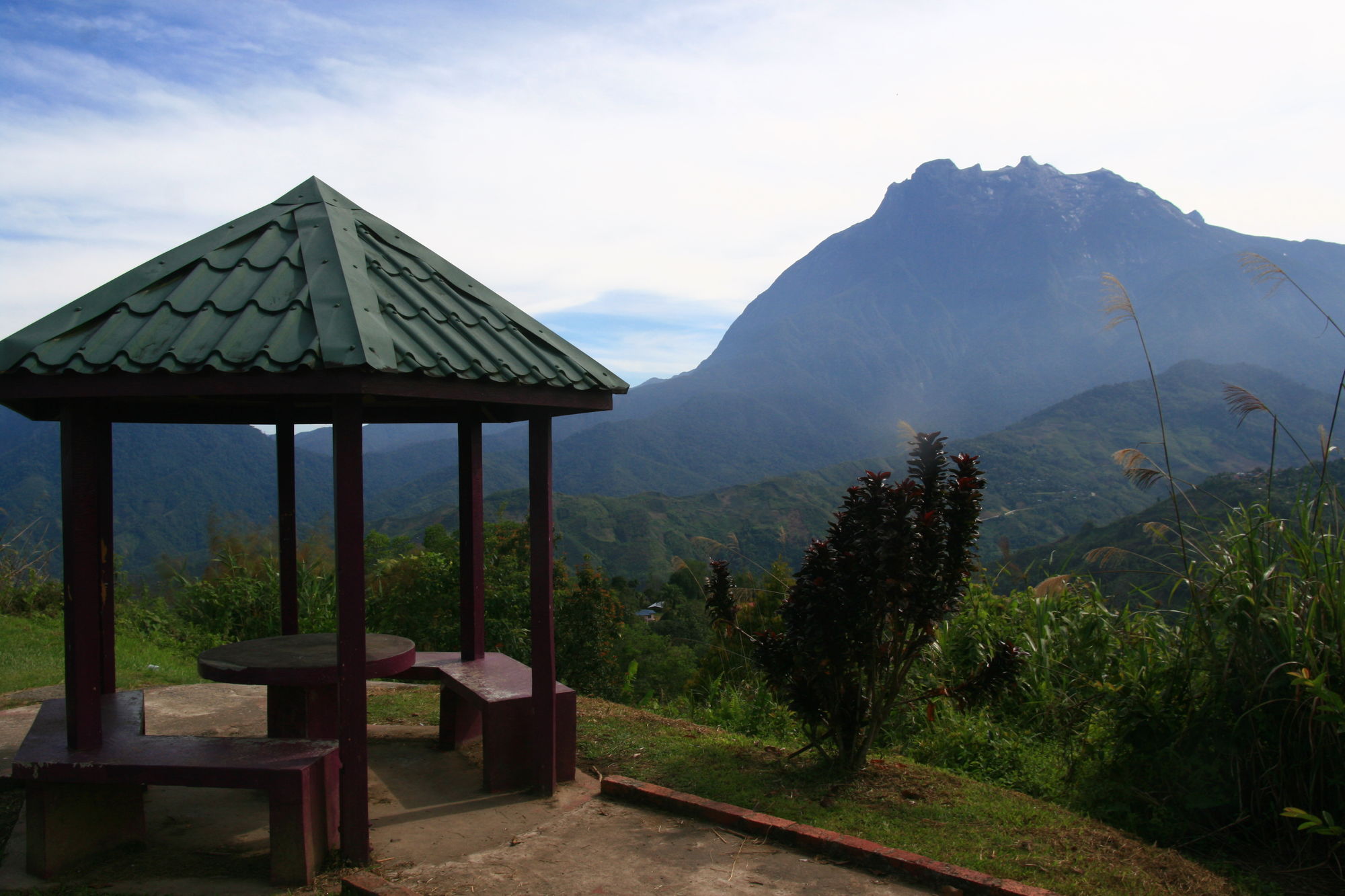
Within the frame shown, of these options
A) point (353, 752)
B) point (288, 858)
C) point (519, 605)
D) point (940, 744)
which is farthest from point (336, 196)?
point (519, 605)

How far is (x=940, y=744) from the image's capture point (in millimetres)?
5453

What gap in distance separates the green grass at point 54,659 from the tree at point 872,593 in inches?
224

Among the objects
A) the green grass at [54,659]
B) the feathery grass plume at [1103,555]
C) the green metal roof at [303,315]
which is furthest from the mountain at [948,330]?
the feathery grass plume at [1103,555]

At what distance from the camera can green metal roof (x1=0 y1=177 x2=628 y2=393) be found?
3.45 m

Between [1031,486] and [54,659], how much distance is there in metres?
53.6

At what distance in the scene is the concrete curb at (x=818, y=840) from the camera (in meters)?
3.39

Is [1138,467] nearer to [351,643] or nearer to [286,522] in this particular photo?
[351,643]

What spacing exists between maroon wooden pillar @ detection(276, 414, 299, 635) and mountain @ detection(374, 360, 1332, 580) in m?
28.5

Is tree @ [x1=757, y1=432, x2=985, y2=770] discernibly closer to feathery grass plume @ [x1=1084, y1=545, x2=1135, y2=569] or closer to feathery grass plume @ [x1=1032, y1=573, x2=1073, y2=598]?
feathery grass plume @ [x1=1032, y1=573, x2=1073, y2=598]

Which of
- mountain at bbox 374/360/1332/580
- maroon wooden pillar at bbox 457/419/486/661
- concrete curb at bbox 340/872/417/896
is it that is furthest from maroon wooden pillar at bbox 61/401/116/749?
mountain at bbox 374/360/1332/580

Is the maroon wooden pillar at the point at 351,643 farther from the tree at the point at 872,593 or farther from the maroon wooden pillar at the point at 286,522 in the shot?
the maroon wooden pillar at the point at 286,522

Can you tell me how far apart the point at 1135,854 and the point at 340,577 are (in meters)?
3.61

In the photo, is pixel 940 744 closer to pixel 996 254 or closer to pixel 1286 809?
pixel 1286 809

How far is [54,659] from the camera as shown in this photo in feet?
27.9
